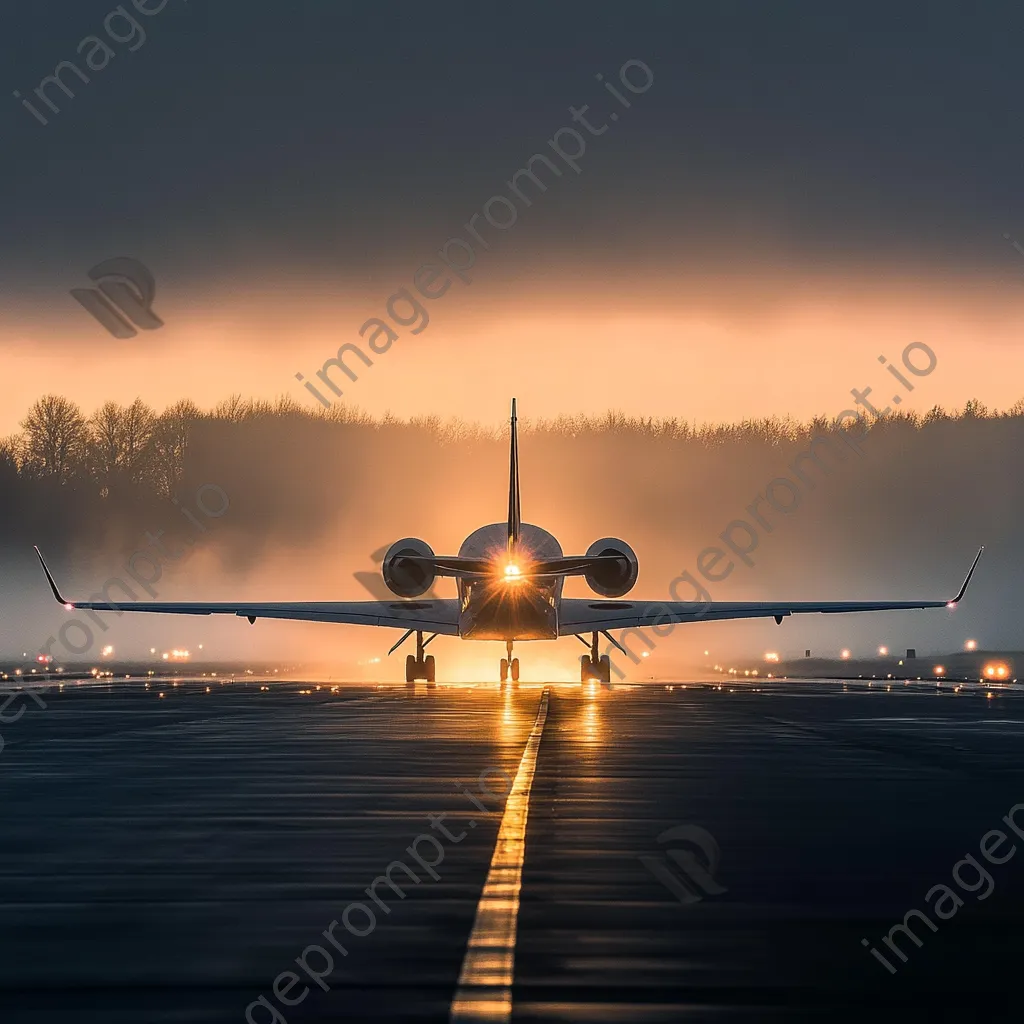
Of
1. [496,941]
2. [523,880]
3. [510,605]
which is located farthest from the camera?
[510,605]

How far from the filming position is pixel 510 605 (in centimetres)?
8188

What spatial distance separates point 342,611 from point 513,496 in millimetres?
11840

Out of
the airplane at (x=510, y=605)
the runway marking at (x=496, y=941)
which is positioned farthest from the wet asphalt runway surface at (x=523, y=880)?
the airplane at (x=510, y=605)

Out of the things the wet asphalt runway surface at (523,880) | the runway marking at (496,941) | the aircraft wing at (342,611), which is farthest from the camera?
the aircraft wing at (342,611)

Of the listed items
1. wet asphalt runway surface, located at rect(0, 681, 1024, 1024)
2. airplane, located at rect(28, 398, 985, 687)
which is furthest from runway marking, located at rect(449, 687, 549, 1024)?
airplane, located at rect(28, 398, 985, 687)

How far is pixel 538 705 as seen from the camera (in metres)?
51.8

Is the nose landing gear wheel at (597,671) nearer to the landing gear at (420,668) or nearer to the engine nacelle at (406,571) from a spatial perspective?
the landing gear at (420,668)

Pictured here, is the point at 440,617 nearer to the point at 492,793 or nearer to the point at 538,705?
the point at 538,705

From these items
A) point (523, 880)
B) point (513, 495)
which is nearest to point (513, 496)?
point (513, 495)

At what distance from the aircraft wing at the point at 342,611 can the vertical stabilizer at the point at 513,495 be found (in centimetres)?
524

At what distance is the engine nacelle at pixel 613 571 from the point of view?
8300 centimetres

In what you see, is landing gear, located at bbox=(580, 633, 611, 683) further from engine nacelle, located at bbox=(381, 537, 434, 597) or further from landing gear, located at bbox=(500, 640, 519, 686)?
engine nacelle, located at bbox=(381, 537, 434, 597)

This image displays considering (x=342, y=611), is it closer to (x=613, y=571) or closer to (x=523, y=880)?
(x=613, y=571)

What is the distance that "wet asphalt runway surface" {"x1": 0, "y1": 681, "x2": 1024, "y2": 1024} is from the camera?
9.53 meters
